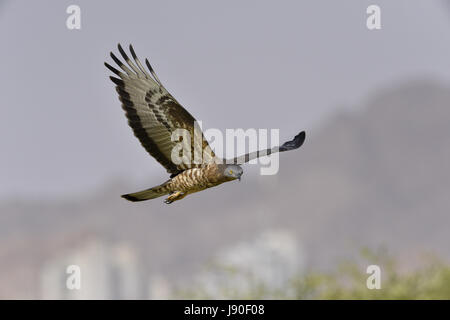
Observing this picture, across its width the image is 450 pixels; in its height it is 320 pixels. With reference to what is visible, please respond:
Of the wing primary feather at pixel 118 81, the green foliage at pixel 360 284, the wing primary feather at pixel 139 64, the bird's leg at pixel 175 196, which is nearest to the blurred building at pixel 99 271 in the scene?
the green foliage at pixel 360 284

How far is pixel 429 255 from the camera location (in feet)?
46.8

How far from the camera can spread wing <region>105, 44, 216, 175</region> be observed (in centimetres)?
495

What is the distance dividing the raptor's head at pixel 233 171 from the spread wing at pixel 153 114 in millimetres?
357

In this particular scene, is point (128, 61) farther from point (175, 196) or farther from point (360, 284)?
point (360, 284)

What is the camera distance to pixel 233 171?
4285 millimetres

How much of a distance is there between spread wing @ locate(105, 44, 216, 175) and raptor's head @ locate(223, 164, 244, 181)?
0.36 metres

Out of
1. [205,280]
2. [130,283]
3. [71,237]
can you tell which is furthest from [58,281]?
[205,280]

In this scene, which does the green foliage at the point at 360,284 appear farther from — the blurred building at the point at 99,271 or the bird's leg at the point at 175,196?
the blurred building at the point at 99,271

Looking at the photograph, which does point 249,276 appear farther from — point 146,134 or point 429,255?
point 146,134

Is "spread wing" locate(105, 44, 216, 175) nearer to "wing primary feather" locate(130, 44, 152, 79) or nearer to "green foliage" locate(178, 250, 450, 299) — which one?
"wing primary feather" locate(130, 44, 152, 79)

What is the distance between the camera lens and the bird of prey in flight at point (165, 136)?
439 cm

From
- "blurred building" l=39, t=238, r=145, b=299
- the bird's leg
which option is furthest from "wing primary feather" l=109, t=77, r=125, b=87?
"blurred building" l=39, t=238, r=145, b=299

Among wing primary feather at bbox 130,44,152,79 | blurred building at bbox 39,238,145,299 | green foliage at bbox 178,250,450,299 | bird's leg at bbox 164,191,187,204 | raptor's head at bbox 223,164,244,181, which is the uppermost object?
wing primary feather at bbox 130,44,152,79
